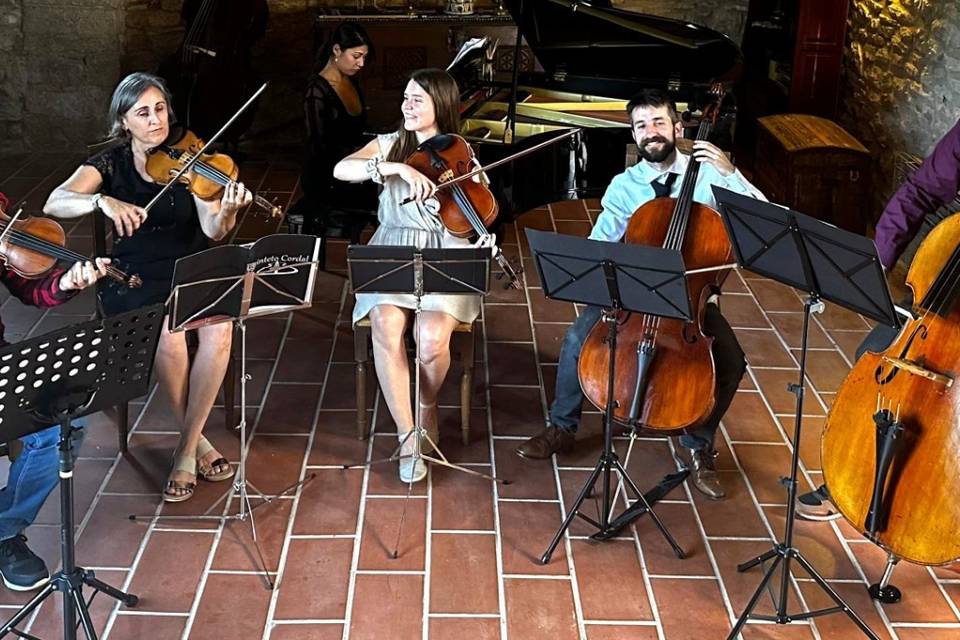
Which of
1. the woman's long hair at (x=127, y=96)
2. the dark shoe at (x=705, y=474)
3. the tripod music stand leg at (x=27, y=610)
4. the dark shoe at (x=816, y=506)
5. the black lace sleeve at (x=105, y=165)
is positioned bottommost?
the dark shoe at (x=816, y=506)

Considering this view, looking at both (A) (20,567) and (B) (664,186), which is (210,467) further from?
(B) (664,186)

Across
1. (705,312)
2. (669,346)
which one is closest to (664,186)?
(705,312)

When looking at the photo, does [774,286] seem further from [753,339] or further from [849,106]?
[849,106]

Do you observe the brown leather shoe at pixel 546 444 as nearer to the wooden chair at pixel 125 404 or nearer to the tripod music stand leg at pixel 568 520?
the tripod music stand leg at pixel 568 520

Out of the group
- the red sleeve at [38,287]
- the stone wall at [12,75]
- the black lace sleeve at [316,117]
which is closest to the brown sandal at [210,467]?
the red sleeve at [38,287]

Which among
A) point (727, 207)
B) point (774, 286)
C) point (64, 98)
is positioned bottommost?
point (774, 286)

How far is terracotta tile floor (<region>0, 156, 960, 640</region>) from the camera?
3.15m

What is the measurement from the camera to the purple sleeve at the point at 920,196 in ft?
12.0

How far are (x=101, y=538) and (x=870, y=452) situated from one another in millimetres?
2156

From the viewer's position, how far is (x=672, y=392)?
3.43 m

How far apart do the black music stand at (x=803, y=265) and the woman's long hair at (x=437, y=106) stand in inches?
46.2

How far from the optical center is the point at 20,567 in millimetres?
3256

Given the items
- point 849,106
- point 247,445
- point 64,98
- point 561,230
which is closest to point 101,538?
point 247,445

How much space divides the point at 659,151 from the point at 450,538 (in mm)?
1367
